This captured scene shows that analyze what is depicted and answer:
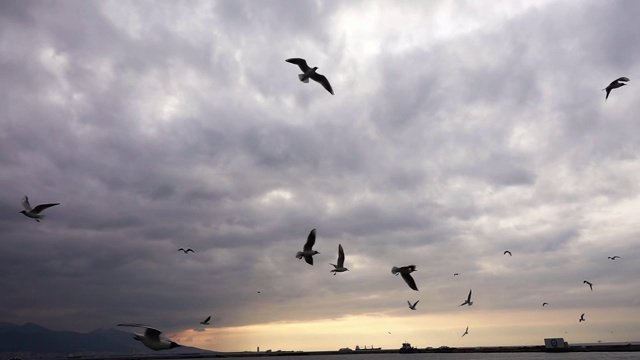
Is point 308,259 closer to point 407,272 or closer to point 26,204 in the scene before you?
point 407,272

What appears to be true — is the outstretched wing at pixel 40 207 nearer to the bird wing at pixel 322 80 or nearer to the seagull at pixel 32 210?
the seagull at pixel 32 210

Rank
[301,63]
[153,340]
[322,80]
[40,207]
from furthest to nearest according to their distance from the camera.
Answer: [40,207] < [322,80] < [301,63] < [153,340]

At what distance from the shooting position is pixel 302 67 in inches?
1022

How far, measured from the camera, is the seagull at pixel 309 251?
87.2ft

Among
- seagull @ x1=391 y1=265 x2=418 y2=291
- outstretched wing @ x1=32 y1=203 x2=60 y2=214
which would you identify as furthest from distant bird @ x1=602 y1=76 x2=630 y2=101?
outstretched wing @ x1=32 y1=203 x2=60 y2=214

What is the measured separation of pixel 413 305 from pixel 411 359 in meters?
141

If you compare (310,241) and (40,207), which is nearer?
(310,241)

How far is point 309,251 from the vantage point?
2700 cm

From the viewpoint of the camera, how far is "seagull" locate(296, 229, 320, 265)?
26.6 meters

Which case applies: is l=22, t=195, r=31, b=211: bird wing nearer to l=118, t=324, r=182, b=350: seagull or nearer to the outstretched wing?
the outstretched wing

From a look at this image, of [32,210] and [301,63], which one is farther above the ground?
[301,63]

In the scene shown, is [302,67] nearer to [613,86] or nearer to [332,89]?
[332,89]

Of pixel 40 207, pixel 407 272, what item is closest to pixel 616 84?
pixel 407 272

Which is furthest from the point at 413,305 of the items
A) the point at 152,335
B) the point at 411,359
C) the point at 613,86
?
the point at 411,359
